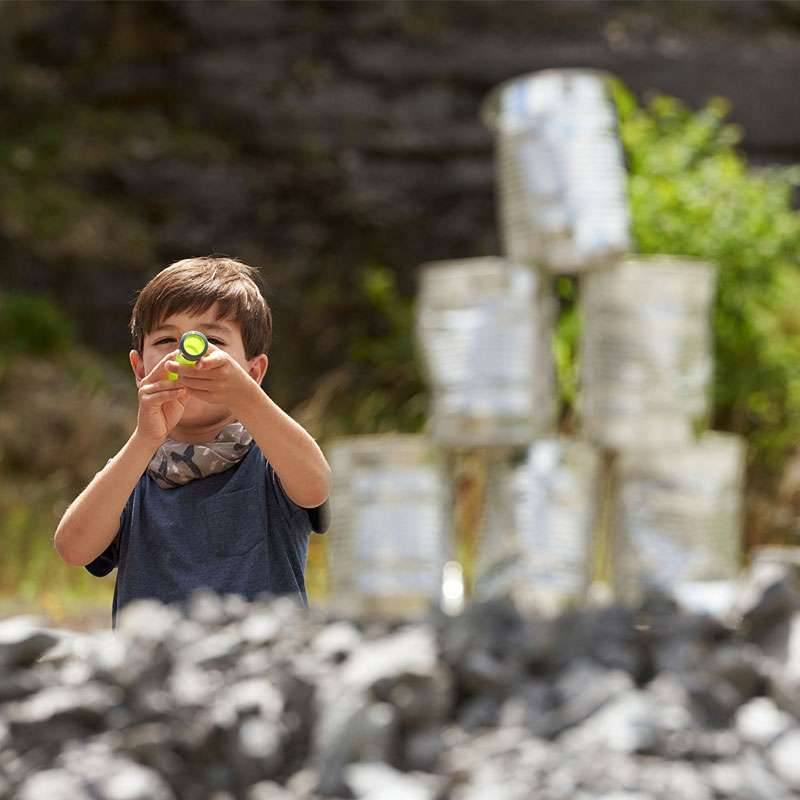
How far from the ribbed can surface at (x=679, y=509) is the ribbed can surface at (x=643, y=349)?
75mm

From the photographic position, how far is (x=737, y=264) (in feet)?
18.9

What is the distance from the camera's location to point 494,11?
7395 mm

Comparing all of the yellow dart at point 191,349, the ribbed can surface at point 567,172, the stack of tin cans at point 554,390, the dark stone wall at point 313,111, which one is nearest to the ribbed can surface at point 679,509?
the stack of tin cans at point 554,390

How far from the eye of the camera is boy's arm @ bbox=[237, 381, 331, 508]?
3.67 ft

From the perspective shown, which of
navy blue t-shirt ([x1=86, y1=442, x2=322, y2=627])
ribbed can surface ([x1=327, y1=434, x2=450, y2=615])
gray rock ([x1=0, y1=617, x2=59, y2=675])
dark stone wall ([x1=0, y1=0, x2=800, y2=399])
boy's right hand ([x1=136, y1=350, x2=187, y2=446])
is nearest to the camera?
gray rock ([x1=0, y1=617, x2=59, y2=675])

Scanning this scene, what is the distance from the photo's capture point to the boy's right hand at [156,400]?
1112 mm

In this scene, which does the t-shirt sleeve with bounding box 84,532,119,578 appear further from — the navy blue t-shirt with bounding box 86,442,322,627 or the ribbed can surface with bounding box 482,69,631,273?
the ribbed can surface with bounding box 482,69,631,273

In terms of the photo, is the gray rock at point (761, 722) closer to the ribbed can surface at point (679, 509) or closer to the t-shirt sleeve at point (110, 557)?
the t-shirt sleeve at point (110, 557)

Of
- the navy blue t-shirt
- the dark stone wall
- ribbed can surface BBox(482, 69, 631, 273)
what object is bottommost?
the navy blue t-shirt

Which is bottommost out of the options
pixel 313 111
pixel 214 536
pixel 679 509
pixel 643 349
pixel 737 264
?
pixel 679 509

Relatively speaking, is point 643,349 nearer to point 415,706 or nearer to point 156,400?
point 156,400

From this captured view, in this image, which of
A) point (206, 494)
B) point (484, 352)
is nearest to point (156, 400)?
point (206, 494)

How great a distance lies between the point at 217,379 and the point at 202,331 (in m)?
0.13

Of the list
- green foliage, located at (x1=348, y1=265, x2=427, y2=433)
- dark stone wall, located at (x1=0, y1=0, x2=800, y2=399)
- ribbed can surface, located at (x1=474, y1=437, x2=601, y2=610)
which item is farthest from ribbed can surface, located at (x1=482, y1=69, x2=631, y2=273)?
dark stone wall, located at (x1=0, y1=0, x2=800, y2=399)
